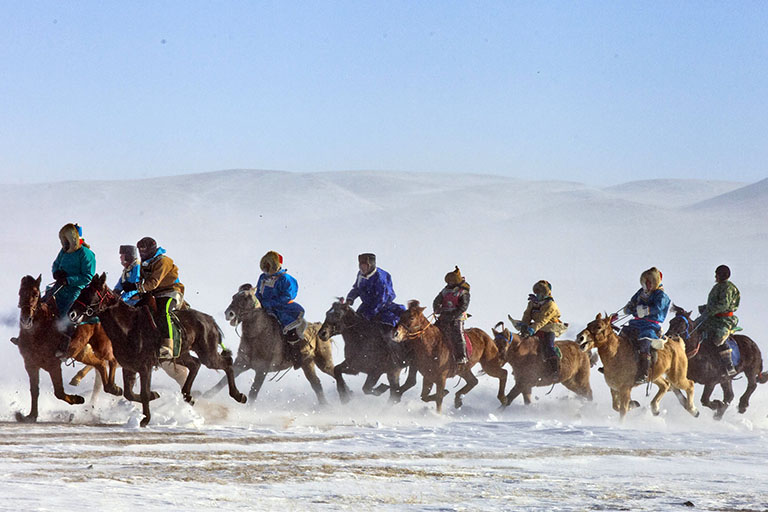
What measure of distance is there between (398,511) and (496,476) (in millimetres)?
2508

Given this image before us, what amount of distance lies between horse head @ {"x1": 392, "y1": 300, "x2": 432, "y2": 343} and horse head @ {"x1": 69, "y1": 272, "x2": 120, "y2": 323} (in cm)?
513

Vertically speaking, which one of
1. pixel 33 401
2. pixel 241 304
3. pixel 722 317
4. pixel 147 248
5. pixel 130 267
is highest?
pixel 147 248

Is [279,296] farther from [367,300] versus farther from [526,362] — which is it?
[526,362]

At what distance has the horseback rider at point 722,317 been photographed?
20.5m

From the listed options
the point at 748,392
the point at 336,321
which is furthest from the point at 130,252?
the point at 748,392

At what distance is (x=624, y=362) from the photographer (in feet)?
61.3

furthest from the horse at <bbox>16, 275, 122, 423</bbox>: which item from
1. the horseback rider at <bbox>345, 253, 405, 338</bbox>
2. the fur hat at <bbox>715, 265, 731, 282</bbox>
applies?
the fur hat at <bbox>715, 265, 731, 282</bbox>

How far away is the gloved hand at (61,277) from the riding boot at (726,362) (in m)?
10.8

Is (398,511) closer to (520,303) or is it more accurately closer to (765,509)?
(765,509)

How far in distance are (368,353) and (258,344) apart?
1.73 metres

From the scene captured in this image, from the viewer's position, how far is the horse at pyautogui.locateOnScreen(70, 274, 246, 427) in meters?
15.2

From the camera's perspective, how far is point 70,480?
412 inches

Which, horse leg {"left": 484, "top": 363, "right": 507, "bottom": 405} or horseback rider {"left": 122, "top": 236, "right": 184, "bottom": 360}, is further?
horse leg {"left": 484, "top": 363, "right": 507, "bottom": 405}

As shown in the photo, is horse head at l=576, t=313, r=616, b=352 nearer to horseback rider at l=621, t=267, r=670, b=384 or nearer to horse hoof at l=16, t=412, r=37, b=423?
horseback rider at l=621, t=267, r=670, b=384
